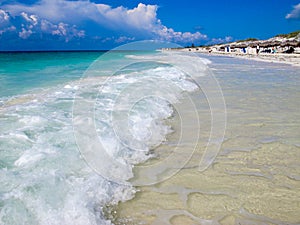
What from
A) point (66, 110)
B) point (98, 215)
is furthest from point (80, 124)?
point (98, 215)

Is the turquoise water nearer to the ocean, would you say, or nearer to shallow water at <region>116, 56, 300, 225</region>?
the ocean

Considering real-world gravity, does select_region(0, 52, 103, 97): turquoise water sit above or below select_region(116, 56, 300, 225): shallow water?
above

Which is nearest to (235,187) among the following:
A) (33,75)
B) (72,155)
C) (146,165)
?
(146,165)

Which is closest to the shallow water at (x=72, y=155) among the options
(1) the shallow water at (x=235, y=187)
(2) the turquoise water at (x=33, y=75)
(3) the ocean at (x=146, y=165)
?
(3) the ocean at (x=146, y=165)

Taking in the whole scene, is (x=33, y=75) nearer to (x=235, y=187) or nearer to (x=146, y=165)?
(x=146, y=165)

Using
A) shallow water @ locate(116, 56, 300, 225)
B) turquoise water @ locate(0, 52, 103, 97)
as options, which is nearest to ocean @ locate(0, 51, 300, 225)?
Result: shallow water @ locate(116, 56, 300, 225)

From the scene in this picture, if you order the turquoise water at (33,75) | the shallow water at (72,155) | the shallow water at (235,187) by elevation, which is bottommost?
the shallow water at (235,187)

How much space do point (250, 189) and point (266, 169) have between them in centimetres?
75

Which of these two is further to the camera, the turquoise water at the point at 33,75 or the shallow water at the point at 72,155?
the turquoise water at the point at 33,75

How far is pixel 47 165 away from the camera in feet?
12.1

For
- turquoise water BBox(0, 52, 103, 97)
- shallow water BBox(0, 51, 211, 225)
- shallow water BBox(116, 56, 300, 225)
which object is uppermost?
turquoise water BBox(0, 52, 103, 97)

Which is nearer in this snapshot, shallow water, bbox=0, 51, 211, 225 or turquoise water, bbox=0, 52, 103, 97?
shallow water, bbox=0, 51, 211, 225

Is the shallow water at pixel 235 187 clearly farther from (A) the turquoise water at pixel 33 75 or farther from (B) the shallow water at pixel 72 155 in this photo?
(A) the turquoise water at pixel 33 75

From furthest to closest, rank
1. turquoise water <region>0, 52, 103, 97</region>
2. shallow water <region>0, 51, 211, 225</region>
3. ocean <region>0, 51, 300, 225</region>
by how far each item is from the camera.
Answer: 1. turquoise water <region>0, 52, 103, 97</region>
2. ocean <region>0, 51, 300, 225</region>
3. shallow water <region>0, 51, 211, 225</region>
